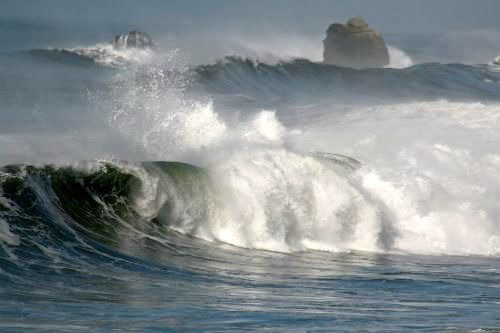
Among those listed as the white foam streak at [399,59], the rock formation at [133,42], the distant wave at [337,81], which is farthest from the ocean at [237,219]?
the white foam streak at [399,59]

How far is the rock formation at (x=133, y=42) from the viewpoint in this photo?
148 feet

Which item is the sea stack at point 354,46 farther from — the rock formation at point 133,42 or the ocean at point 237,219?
the ocean at point 237,219

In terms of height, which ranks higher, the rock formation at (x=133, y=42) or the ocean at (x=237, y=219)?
the rock formation at (x=133, y=42)

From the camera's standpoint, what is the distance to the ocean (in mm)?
8320

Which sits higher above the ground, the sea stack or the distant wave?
the sea stack

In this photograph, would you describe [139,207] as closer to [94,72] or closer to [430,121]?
[430,121]

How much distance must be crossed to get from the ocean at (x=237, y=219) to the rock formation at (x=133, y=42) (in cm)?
1743

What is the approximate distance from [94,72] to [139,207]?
955 inches

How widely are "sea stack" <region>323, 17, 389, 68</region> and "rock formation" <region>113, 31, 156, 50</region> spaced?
1047 centimetres

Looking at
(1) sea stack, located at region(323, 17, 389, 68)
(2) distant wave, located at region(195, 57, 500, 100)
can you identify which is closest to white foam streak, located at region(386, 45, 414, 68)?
(1) sea stack, located at region(323, 17, 389, 68)

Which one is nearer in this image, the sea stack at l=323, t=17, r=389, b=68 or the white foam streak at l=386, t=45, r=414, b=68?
the sea stack at l=323, t=17, r=389, b=68

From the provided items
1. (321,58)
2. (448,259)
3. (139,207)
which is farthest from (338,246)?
(321,58)

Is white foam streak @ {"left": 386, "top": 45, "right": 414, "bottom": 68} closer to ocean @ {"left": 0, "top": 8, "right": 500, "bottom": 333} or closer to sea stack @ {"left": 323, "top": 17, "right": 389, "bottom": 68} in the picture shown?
sea stack @ {"left": 323, "top": 17, "right": 389, "bottom": 68}

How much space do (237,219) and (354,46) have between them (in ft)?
129
